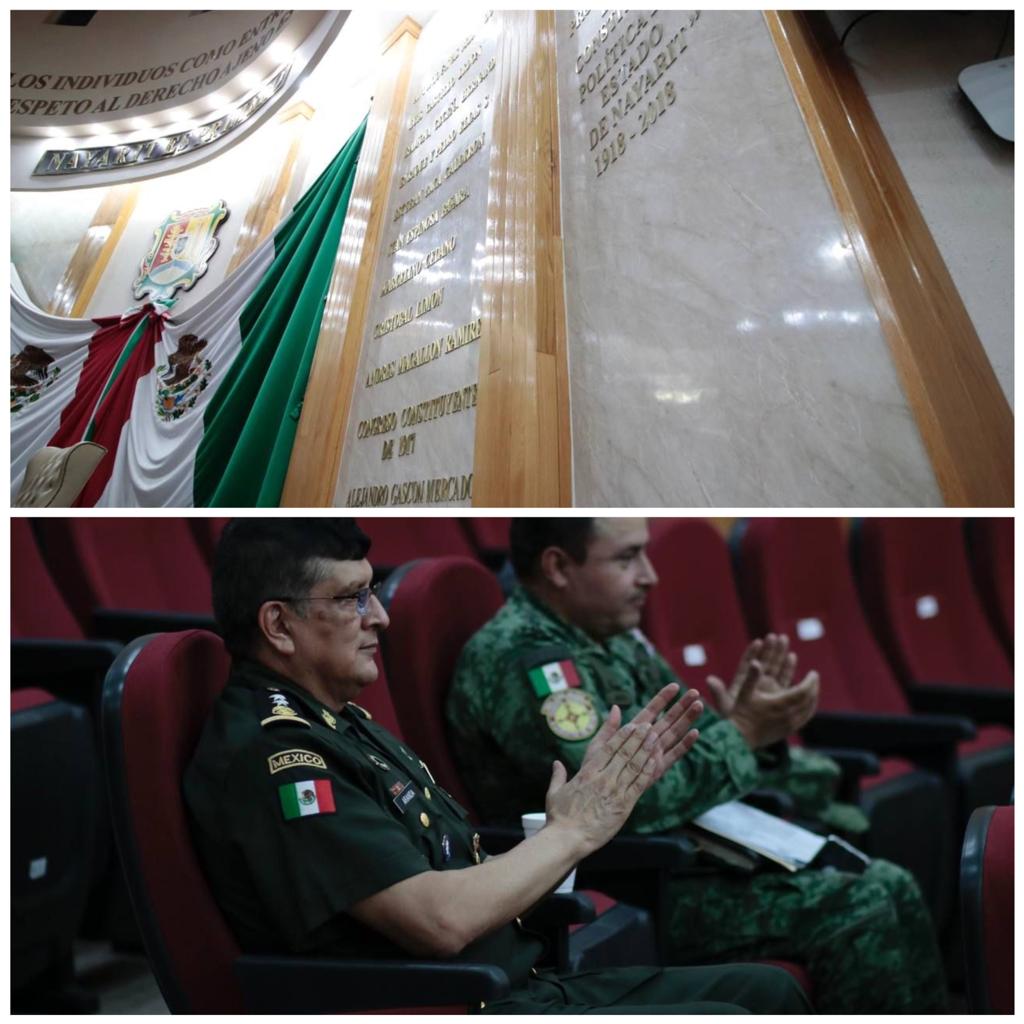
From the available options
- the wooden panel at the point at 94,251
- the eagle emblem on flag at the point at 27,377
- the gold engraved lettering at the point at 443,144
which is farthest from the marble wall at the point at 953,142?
the eagle emblem on flag at the point at 27,377

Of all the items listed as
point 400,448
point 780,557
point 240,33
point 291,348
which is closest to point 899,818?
point 780,557

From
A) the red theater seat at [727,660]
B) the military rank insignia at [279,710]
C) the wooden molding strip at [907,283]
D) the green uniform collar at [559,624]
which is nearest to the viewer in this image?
the military rank insignia at [279,710]

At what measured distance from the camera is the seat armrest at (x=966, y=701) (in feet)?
6.79

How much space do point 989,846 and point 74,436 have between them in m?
1.83

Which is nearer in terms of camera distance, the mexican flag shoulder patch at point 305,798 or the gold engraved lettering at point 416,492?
the mexican flag shoulder patch at point 305,798

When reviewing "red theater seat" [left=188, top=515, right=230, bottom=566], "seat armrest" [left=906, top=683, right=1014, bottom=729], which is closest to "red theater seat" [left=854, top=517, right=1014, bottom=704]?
"seat armrest" [left=906, top=683, right=1014, bottom=729]

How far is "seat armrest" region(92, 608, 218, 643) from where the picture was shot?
4.97 ft

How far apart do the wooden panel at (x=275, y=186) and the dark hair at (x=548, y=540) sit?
1141 millimetres

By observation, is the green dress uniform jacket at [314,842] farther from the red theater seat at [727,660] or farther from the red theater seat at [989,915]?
the red theater seat at [727,660]

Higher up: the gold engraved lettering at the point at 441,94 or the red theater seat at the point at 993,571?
the gold engraved lettering at the point at 441,94

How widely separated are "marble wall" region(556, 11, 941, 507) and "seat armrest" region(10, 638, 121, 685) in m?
0.69

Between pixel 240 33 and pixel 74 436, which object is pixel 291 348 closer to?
pixel 74 436

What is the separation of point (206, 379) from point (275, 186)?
17.7 inches

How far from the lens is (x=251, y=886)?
81cm
